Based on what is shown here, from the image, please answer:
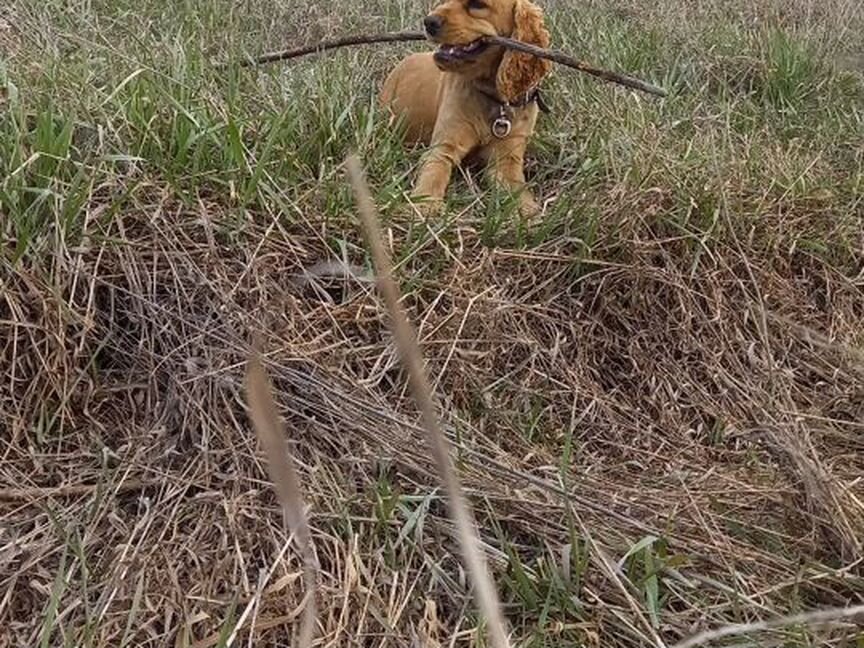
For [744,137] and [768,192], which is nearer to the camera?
[768,192]

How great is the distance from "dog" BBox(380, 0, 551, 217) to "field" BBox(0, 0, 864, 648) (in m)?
0.10

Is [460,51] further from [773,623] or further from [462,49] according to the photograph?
[773,623]

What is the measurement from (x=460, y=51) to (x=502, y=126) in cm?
23

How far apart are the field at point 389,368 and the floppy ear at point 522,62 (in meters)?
0.22

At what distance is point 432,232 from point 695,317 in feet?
2.00

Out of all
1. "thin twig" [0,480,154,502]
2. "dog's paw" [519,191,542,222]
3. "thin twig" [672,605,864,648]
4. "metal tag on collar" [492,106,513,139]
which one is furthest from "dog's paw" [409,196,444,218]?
"thin twig" [672,605,864,648]

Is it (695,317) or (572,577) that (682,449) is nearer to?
(695,317)

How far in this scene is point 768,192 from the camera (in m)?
2.67

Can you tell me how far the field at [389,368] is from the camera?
1.50 m

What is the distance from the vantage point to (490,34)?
2.84 m

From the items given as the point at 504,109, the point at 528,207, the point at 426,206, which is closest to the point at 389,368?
the point at 426,206

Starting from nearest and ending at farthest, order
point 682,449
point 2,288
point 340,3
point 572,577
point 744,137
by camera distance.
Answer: point 572,577, point 2,288, point 682,449, point 744,137, point 340,3

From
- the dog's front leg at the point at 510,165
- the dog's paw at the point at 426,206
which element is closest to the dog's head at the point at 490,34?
the dog's front leg at the point at 510,165

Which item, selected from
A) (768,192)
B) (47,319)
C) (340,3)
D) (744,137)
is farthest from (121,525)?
(340,3)
